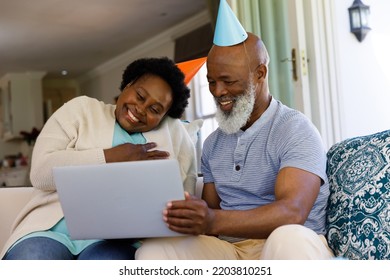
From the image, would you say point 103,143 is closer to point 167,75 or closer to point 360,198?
point 167,75

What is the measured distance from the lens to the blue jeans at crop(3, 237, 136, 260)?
1505 millimetres

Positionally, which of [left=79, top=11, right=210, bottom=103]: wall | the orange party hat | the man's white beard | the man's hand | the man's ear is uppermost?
[left=79, top=11, right=210, bottom=103]: wall

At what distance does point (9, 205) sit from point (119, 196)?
713 millimetres

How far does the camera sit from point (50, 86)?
9.16m

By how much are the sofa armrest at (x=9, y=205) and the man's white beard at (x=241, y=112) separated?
26.9 inches

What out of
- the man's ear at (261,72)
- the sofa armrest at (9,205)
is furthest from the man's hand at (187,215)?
the sofa armrest at (9,205)

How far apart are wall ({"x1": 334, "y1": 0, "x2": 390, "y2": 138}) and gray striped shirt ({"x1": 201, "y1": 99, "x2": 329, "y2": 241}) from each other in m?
1.30

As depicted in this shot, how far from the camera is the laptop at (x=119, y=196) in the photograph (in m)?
1.26

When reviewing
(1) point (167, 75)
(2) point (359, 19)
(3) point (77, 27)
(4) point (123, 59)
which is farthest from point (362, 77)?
(4) point (123, 59)

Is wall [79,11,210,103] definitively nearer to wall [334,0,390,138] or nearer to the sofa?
wall [334,0,390,138]

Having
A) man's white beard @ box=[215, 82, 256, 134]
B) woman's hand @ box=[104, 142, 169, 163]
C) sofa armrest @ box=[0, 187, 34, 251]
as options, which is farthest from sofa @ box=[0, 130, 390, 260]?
sofa armrest @ box=[0, 187, 34, 251]
